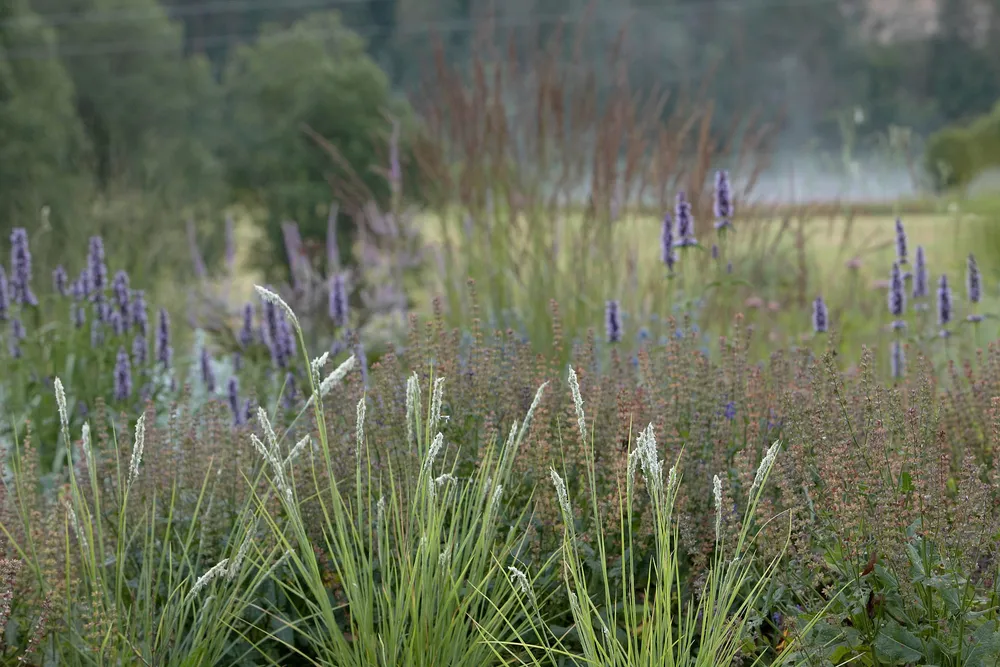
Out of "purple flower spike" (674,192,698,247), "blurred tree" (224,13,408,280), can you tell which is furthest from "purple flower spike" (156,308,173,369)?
"blurred tree" (224,13,408,280)

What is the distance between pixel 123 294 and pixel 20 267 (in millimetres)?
365

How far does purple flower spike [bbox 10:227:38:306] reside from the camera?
4.00m

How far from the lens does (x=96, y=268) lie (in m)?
4.11

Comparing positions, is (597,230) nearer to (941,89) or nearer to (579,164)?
(579,164)

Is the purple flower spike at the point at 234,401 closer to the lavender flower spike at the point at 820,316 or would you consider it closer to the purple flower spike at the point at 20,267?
the purple flower spike at the point at 20,267

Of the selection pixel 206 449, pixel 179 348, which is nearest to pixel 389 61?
pixel 179 348

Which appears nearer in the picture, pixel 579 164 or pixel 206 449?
pixel 206 449

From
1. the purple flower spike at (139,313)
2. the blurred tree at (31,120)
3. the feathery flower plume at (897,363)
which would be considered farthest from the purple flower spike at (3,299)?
the blurred tree at (31,120)

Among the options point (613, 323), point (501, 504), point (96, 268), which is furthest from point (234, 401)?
point (501, 504)

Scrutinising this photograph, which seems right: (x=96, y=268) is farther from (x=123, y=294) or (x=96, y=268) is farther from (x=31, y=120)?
(x=31, y=120)

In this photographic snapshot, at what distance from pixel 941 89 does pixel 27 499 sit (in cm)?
1490

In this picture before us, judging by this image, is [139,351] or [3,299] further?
[139,351]

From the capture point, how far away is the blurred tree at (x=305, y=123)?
11.6 metres

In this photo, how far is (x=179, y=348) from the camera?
6.14 metres
